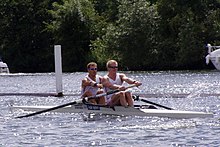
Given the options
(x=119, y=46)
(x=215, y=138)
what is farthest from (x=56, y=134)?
(x=119, y=46)

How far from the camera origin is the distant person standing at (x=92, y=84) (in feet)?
71.7

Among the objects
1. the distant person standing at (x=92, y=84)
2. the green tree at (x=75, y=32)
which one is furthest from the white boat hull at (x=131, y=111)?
the green tree at (x=75, y=32)

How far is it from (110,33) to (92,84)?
145ft

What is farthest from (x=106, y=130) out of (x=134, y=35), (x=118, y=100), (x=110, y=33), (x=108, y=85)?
(x=110, y=33)

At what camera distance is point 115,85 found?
21344 millimetres

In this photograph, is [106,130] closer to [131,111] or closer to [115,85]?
[131,111]

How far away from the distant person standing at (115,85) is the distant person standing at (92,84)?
35 centimetres

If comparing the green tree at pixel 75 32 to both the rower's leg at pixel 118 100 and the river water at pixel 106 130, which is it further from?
the rower's leg at pixel 118 100

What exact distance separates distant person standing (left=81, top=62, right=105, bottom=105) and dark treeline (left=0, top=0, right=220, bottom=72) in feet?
133

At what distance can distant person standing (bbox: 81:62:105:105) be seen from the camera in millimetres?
21844

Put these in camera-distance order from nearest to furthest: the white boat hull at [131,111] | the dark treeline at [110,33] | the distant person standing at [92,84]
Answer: the white boat hull at [131,111] → the distant person standing at [92,84] → the dark treeline at [110,33]

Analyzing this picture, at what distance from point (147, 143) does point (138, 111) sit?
4.73 metres

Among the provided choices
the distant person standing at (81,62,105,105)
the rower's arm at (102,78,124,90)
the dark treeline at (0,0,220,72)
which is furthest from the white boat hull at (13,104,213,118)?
the dark treeline at (0,0,220,72)

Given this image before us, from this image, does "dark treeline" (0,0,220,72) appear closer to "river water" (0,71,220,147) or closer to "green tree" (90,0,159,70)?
"green tree" (90,0,159,70)
